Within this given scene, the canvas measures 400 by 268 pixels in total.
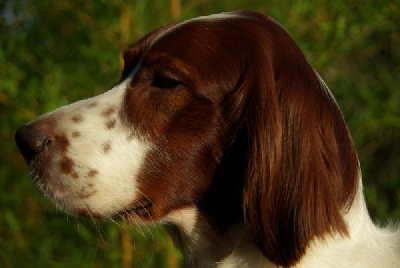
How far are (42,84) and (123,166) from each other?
2.16 metres

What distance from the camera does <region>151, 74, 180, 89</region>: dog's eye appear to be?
3527 millimetres

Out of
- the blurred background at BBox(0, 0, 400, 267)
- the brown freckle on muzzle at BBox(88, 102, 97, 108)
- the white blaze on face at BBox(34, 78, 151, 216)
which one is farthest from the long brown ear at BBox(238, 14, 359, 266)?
the blurred background at BBox(0, 0, 400, 267)

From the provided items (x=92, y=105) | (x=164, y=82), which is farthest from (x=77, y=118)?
(x=164, y=82)

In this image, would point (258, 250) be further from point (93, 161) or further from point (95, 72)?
point (95, 72)

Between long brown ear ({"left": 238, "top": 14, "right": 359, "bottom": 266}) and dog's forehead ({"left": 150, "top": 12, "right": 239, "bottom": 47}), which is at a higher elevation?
dog's forehead ({"left": 150, "top": 12, "right": 239, "bottom": 47})

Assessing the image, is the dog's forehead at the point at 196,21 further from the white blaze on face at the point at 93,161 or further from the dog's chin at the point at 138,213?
the dog's chin at the point at 138,213

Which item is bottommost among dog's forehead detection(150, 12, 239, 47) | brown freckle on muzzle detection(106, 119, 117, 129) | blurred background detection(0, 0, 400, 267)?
blurred background detection(0, 0, 400, 267)

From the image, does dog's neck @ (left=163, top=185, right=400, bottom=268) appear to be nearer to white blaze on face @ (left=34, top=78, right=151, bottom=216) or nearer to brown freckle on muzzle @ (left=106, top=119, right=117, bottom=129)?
white blaze on face @ (left=34, top=78, right=151, bottom=216)

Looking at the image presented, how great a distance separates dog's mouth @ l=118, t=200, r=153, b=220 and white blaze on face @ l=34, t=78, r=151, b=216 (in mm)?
29

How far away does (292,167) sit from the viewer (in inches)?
132

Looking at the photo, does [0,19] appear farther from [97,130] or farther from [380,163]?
[380,163]

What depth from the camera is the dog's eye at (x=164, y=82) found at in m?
3.53

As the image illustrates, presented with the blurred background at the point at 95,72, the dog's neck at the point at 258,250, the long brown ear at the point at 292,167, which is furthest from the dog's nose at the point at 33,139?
the blurred background at the point at 95,72

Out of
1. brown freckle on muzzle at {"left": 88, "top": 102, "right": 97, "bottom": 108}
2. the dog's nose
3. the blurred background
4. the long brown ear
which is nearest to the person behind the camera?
the long brown ear
